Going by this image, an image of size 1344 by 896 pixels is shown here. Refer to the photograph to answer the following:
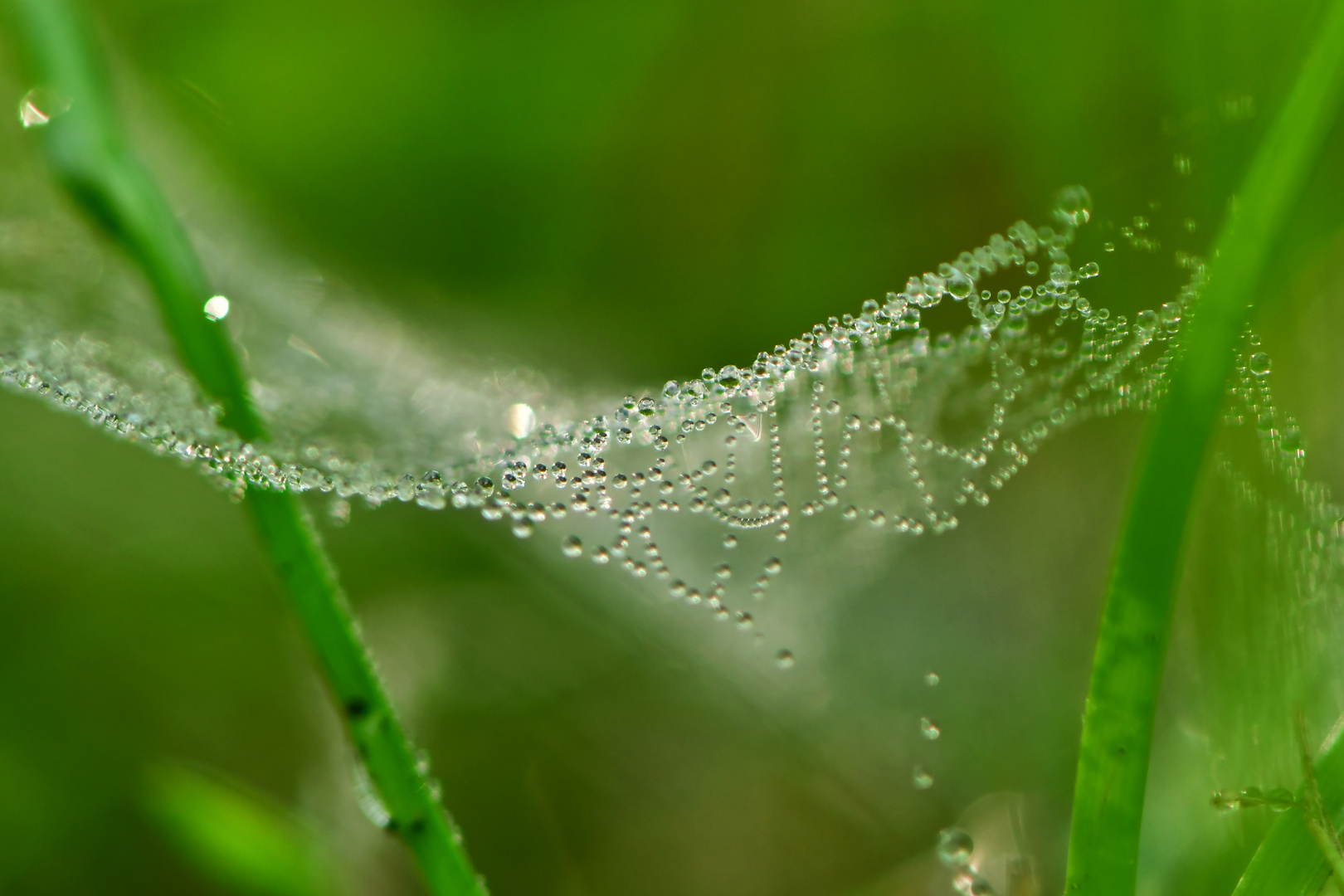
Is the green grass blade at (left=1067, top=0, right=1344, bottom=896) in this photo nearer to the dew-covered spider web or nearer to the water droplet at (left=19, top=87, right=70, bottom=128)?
the dew-covered spider web

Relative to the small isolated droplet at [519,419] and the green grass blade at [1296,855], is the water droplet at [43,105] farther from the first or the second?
the green grass blade at [1296,855]

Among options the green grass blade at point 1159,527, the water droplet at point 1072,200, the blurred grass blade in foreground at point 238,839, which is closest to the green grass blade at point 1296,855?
the green grass blade at point 1159,527

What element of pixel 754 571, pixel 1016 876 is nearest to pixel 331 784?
pixel 754 571

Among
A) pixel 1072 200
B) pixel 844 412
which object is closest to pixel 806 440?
pixel 844 412

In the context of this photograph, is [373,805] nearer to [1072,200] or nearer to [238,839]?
[238,839]

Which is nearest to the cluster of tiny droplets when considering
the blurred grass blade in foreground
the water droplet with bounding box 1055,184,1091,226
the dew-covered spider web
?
the dew-covered spider web

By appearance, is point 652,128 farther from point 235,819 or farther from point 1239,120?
point 235,819
